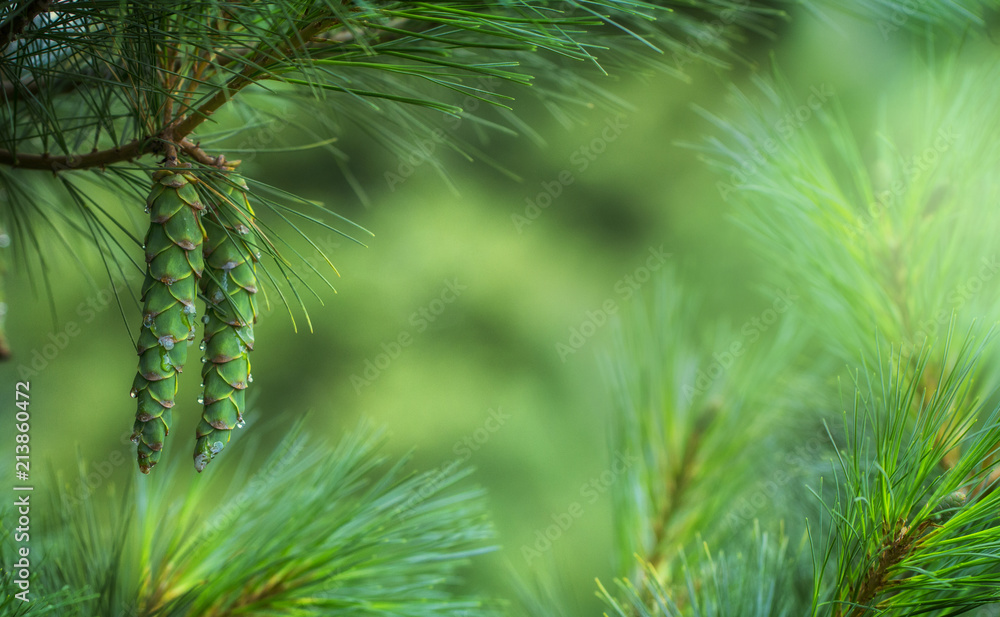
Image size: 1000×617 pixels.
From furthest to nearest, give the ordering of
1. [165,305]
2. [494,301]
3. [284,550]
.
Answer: [494,301] → [284,550] → [165,305]

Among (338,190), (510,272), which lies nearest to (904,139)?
(510,272)

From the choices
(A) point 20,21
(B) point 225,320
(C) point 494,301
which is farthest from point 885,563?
(C) point 494,301

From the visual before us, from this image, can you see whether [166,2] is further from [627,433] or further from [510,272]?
[510,272]

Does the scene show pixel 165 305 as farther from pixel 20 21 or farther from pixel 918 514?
pixel 918 514

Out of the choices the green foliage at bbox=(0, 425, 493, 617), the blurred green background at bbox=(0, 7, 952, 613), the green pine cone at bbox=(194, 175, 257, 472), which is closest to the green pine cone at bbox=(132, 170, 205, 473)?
the green pine cone at bbox=(194, 175, 257, 472)

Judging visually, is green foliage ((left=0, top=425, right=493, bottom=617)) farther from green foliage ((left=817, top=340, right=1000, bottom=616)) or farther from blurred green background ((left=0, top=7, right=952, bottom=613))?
blurred green background ((left=0, top=7, right=952, bottom=613))

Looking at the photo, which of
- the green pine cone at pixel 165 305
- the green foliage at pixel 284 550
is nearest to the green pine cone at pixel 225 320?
the green pine cone at pixel 165 305

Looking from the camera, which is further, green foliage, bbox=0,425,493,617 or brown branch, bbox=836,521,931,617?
green foliage, bbox=0,425,493,617
